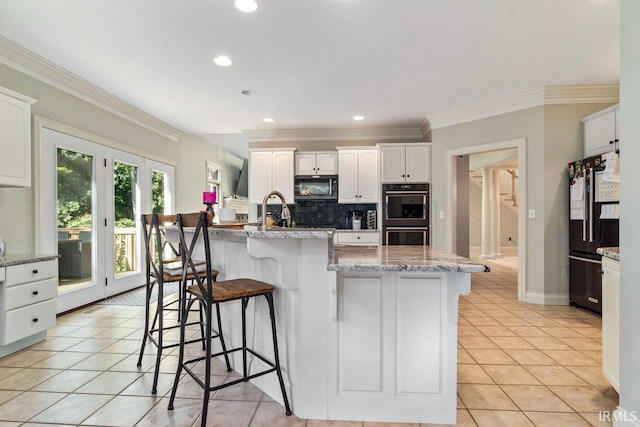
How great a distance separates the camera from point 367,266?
152 centimetres

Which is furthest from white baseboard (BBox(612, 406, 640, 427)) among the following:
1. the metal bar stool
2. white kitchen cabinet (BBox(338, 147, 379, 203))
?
white kitchen cabinet (BBox(338, 147, 379, 203))

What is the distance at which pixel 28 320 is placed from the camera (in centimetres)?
263

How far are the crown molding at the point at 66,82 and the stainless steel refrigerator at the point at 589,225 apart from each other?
Result: 17.8ft

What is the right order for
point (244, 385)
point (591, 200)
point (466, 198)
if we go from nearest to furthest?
point (244, 385), point (591, 200), point (466, 198)

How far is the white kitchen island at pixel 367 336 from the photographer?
1688mm

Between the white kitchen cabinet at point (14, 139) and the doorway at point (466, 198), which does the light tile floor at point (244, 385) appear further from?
the white kitchen cabinet at point (14, 139)

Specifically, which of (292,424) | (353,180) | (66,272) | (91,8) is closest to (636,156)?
(292,424)

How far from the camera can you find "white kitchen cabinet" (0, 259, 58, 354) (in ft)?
8.09

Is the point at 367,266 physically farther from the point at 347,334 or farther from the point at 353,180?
the point at 353,180

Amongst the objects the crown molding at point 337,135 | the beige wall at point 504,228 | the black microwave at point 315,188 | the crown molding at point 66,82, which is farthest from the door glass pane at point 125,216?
the beige wall at point 504,228

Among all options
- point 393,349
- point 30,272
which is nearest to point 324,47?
point 393,349

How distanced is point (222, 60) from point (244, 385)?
9.16 ft

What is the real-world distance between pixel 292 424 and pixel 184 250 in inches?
42.9

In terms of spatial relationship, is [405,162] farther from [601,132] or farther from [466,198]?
[601,132]
